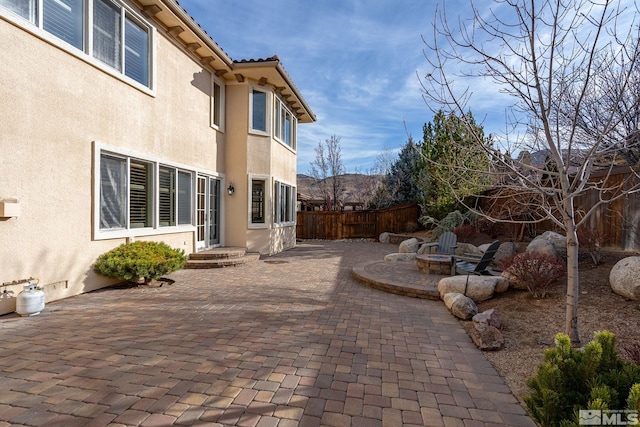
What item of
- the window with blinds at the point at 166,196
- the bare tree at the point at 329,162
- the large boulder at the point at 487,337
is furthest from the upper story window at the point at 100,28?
the bare tree at the point at 329,162

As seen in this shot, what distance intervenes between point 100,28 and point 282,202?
27.6ft

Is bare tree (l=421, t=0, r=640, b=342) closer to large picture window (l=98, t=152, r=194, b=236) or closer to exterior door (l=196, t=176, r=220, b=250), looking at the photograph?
large picture window (l=98, t=152, r=194, b=236)

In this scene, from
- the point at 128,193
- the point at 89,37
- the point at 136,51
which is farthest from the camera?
the point at 136,51

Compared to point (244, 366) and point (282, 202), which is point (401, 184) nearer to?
point (282, 202)

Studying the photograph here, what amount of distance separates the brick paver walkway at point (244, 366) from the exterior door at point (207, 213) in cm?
437

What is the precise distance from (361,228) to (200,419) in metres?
17.4

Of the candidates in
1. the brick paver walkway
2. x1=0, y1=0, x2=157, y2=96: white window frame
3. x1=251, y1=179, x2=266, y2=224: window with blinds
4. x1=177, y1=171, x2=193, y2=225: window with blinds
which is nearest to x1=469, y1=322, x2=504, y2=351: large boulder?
the brick paver walkway

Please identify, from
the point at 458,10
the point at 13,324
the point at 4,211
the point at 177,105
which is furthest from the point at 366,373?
the point at 177,105

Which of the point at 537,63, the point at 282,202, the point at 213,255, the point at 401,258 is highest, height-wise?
the point at 537,63

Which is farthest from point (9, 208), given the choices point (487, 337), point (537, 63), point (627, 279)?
point (627, 279)

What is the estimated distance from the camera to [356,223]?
1952cm

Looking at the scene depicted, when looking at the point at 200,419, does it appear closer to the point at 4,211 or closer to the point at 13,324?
the point at 13,324

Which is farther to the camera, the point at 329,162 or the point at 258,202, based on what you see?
the point at 329,162

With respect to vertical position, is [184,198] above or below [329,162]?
below
